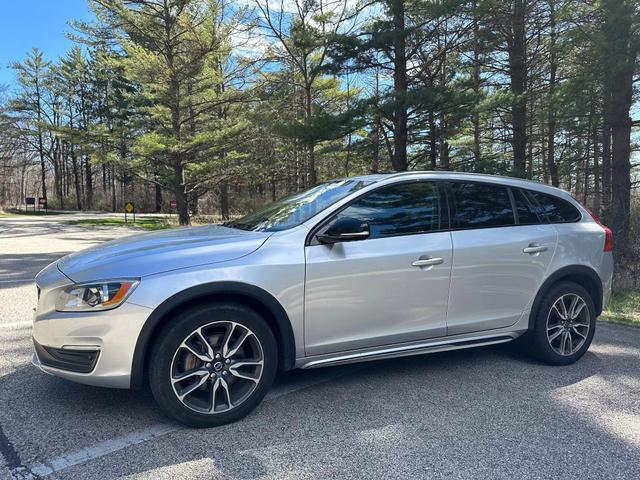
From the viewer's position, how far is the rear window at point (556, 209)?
429cm

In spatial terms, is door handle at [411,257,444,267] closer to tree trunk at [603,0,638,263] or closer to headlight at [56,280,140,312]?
headlight at [56,280,140,312]

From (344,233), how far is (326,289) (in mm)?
410

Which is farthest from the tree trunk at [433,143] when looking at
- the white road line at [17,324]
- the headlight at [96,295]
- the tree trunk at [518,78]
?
the headlight at [96,295]

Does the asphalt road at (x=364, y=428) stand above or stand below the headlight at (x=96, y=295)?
below

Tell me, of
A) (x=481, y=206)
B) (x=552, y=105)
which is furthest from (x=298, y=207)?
(x=552, y=105)

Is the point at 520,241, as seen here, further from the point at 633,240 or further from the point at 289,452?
the point at 633,240

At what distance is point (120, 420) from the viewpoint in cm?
308

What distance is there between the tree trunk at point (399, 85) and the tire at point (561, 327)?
34.2ft

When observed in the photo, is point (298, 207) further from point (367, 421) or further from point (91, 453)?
point (91, 453)

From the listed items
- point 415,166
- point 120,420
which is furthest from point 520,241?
point 415,166

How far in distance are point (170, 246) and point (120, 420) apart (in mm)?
1183

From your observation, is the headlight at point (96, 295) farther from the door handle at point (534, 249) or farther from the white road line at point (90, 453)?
the door handle at point (534, 249)

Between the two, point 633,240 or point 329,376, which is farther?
point 633,240

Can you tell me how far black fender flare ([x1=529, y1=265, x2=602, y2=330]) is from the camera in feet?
13.5
